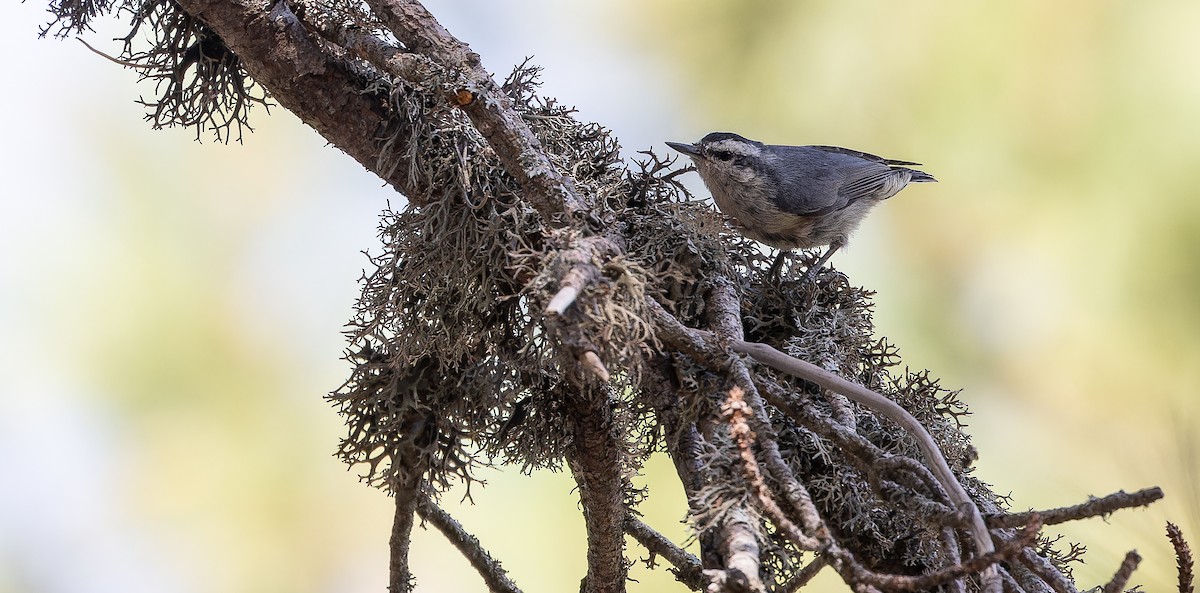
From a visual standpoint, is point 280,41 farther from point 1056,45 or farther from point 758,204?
point 1056,45

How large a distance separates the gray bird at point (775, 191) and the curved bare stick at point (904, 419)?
42 cm

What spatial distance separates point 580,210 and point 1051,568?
1.58ft

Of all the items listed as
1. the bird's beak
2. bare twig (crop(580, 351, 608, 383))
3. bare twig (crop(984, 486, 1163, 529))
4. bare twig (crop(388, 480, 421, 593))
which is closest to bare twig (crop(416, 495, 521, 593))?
bare twig (crop(388, 480, 421, 593))

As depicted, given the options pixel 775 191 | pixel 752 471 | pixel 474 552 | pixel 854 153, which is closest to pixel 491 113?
pixel 752 471

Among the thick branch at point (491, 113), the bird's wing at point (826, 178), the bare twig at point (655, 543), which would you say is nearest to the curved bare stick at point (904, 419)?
the thick branch at point (491, 113)

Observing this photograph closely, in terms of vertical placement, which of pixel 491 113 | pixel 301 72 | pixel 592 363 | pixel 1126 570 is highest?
pixel 301 72

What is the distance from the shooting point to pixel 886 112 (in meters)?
1.79

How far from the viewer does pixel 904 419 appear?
72cm

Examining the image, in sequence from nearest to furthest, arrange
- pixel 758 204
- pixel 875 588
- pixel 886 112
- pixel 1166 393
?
pixel 875 588
pixel 758 204
pixel 1166 393
pixel 886 112

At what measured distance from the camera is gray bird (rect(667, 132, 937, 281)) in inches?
48.8

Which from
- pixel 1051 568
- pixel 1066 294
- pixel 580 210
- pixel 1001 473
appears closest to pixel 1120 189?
pixel 1066 294

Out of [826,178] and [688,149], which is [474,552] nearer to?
[688,149]

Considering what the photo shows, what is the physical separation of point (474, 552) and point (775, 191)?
2.15ft

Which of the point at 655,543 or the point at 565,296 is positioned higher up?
the point at 655,543
